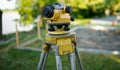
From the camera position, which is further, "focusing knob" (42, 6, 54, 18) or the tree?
the tree

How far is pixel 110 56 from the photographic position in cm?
584

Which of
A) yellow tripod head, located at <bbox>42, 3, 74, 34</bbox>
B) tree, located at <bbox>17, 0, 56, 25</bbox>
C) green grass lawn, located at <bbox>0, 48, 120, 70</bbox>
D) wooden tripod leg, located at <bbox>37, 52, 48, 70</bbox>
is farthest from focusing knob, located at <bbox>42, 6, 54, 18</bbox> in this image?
tree, located at <bbox>17, 0, 56, 25</bbox>

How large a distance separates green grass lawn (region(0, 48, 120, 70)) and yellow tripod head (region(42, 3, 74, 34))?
1.92m

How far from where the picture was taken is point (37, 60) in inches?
215

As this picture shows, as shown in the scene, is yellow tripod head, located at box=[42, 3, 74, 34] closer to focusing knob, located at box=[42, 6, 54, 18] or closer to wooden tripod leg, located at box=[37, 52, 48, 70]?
focusing knob, located at box=[42, 6, 54, 18]

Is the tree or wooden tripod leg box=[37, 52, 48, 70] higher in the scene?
the tree

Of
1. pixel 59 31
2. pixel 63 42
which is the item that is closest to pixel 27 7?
pixel 59 31

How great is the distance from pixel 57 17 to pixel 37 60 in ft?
8.87

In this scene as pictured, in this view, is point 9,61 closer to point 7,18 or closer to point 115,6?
point 7,18

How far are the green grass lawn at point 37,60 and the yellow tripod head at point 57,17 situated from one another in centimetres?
192

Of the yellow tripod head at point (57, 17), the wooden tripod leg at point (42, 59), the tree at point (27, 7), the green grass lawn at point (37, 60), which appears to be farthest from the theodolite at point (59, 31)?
the tree at point (27, 7)

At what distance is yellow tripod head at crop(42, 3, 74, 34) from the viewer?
2916mm

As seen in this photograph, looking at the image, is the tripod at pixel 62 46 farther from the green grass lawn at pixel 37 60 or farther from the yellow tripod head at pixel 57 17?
the green grass lawn at pixel 37 60

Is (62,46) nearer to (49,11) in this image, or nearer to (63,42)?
(63,42)
